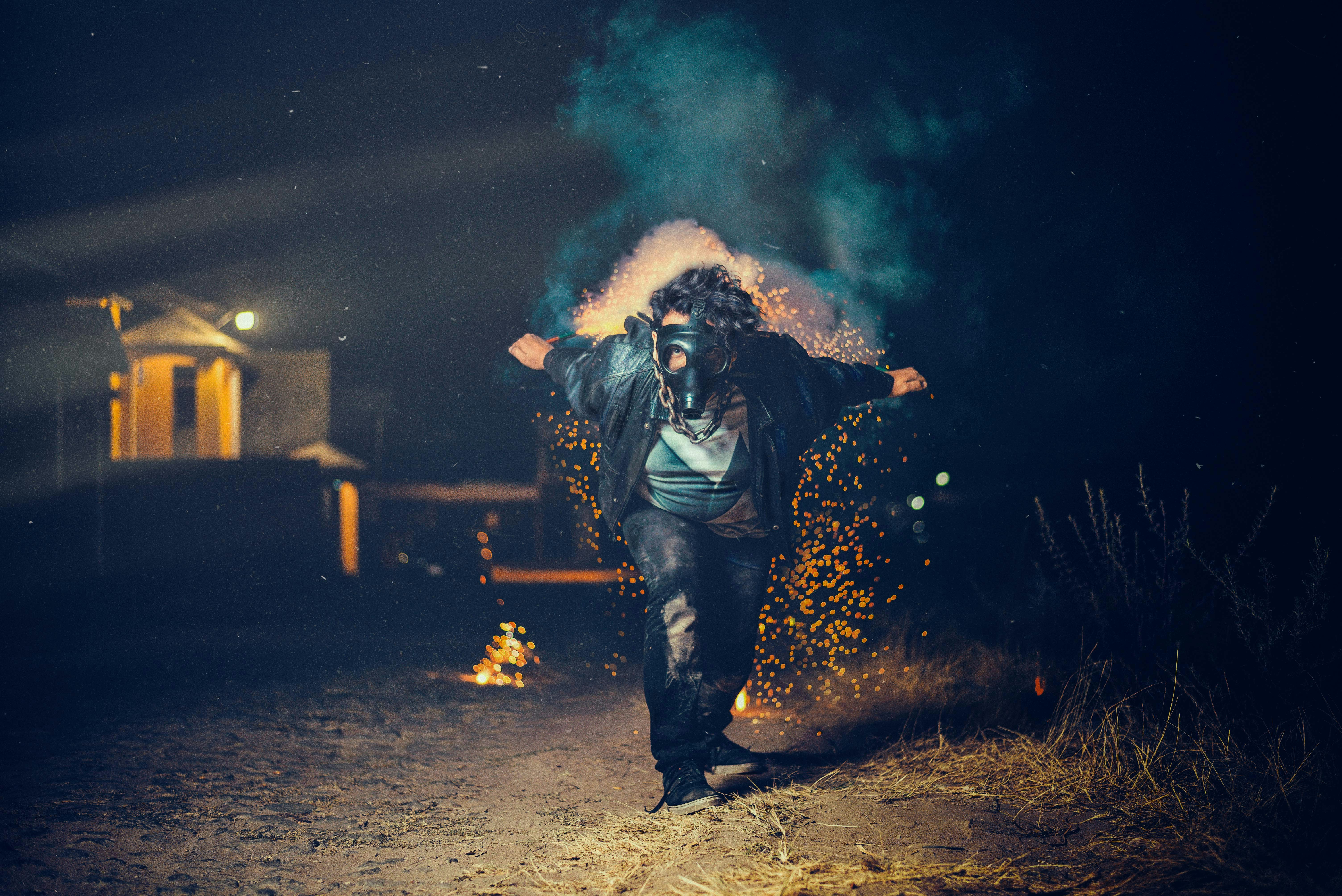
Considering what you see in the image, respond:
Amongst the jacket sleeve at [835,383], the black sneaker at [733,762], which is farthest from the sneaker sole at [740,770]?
the jacket sleeve at [835,383]

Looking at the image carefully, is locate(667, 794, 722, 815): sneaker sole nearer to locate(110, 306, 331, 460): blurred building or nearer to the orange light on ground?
the orange light on ground

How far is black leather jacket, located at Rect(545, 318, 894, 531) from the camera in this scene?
9.77ft

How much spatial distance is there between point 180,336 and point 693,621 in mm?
6071

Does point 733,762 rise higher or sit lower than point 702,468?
lower

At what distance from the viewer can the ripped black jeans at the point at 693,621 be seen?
270 centimetres

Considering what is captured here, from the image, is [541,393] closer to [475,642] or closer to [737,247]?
[737,247]

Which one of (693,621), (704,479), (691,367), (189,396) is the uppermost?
(189,396)

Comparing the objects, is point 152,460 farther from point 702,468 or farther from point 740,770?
point 740,770

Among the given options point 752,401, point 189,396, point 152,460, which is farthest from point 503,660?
point 189,396

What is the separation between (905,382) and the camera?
3295 mm

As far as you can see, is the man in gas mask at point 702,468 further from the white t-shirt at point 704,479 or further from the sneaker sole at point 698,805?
the sneaker sole at point 698,805

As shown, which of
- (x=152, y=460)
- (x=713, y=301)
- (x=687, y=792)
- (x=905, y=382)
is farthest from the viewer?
(x=152, y=460)

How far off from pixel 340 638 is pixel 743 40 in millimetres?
4129

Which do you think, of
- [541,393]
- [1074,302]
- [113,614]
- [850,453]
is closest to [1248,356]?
[1074,302]
